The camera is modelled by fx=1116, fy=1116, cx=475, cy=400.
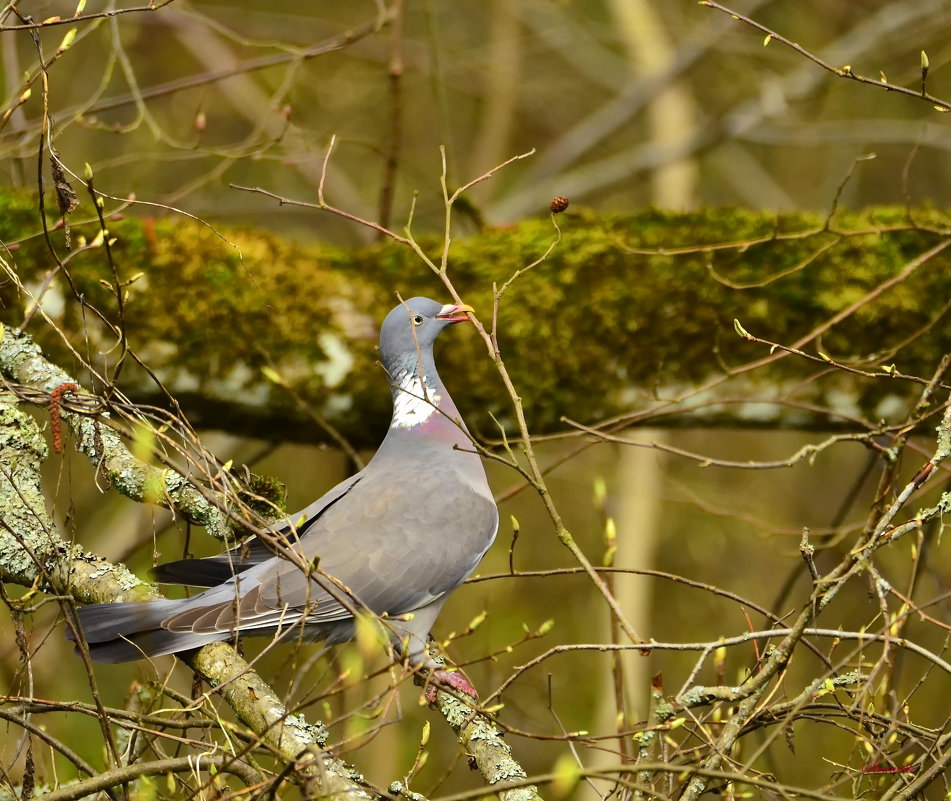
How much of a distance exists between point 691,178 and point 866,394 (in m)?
3.73

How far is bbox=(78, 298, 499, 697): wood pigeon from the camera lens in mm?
3102

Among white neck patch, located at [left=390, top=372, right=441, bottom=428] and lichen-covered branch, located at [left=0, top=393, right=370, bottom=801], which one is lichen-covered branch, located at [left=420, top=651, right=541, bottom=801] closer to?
lichen-covered branch, located at [left=0, top=393, right=370, bottom=801]

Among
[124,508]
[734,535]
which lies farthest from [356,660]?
[734,535]

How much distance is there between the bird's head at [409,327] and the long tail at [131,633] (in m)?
1.22

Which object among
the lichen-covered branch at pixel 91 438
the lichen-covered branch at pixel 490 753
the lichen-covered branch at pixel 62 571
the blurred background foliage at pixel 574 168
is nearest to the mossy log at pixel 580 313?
the lichen-covered branch at pixel 91 438

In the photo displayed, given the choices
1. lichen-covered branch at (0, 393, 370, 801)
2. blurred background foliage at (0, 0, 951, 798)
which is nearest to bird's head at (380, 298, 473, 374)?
lichen-covered branch at (0, 393, 370, 801)

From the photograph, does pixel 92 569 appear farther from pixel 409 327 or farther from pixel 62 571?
pixel 409 327

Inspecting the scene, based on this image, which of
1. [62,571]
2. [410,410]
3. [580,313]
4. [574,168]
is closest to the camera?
[62,571]

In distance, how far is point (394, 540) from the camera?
3.36m

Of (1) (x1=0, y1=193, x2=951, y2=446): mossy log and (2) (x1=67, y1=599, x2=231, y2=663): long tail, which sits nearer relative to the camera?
(2) (x1=67, y1=599, x2=231, y2=663): long tail

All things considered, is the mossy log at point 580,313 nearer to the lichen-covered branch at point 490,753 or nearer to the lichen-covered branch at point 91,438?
the lichen-covered branch at point 91,438

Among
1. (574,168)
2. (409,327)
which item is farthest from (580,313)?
(574,168)

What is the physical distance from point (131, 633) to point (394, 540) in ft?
2.91

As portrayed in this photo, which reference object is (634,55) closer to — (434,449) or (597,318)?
(597,318)
